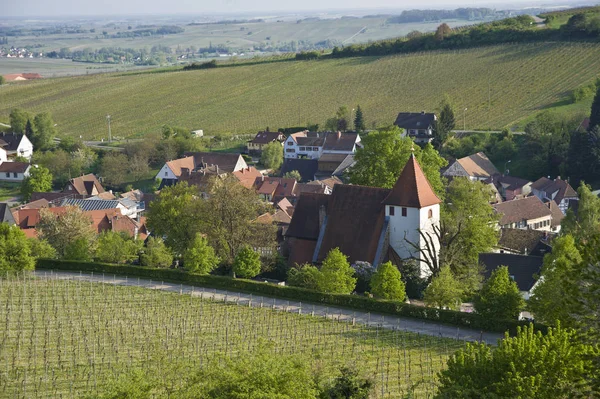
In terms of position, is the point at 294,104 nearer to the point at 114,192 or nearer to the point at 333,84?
the point at 333,84

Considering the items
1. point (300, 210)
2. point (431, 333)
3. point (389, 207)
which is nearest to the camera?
point (431, 333)

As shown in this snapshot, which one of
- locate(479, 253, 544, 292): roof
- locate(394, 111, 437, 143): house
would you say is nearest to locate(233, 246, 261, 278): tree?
locate(479, 253, 544, 292): roof

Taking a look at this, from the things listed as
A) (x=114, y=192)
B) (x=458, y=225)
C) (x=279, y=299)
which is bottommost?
(x=114, y=192)

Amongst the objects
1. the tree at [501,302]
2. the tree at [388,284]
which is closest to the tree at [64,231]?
the tree at [388,284]

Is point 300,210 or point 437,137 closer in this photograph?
point 300,210

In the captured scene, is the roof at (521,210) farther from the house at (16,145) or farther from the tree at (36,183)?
the house at (16,145)

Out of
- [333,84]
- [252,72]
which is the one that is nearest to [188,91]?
[252,72]

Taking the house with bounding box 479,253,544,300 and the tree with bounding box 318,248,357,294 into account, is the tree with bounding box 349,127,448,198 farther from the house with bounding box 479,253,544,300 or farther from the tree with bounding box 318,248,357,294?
the tree with bounding box 318,248,357,294
